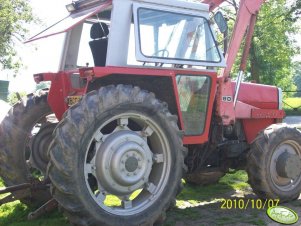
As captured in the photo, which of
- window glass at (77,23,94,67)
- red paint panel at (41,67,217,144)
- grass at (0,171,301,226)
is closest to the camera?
red paint panel at (41,67,217,144)

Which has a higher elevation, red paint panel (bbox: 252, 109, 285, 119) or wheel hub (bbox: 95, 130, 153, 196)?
red paint panel (bbox: 252, 109, 285, 119)

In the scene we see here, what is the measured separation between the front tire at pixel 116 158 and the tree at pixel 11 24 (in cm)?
2045

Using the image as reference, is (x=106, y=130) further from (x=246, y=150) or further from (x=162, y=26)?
(x=246, y=150)

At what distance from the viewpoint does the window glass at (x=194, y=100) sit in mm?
4914

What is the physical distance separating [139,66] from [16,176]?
2.04m

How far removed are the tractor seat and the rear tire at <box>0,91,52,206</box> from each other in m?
0.84

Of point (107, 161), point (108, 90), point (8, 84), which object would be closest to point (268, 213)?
point (107, 161)

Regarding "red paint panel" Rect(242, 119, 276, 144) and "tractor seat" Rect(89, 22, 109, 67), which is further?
"red paint panel" Rect(242, 119, 276, 144)

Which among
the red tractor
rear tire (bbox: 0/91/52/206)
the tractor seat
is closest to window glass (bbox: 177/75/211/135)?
the red tractor

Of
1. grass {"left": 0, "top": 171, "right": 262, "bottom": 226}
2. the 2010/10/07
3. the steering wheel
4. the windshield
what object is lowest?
grass {"left": 0, "top": 171, "right": 262, "bottom": 226}

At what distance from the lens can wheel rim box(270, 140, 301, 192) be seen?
5.50 meters

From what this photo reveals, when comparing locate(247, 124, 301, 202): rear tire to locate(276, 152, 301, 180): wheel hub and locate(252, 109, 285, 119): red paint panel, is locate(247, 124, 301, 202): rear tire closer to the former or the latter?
locate(276, 152, 301, 180): wheel hub

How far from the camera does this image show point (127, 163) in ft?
13.3

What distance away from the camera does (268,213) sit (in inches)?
195
